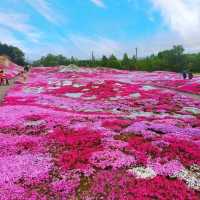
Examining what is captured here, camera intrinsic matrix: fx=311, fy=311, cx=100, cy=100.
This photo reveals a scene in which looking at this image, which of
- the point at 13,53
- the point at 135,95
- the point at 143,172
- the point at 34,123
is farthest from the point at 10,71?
the point at 143,172

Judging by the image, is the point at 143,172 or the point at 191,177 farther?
the point at 143,172

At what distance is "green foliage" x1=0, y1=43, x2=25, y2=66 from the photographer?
175250mm

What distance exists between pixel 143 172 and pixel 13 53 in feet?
573

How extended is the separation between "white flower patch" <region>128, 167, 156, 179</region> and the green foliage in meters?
170

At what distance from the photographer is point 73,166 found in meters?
13.3

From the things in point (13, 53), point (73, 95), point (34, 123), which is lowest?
point (73, 95)

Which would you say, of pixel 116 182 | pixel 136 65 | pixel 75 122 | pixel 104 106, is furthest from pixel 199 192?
pixel 136 65

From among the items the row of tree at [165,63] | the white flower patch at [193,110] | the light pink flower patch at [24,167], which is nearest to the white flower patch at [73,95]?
the white flower patch at [193,110]

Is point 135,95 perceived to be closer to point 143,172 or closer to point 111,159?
point 111,159

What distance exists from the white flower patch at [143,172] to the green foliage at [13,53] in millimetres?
170110

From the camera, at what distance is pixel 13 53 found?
177125mm

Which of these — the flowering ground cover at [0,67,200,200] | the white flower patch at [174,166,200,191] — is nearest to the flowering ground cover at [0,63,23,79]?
the flowering ground cover at [0,67,200,200]

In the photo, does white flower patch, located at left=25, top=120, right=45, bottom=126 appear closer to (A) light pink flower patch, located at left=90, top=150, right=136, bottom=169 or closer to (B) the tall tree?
(A) light pink flower patch, located at left=90, top=150, right=136, bottom=169

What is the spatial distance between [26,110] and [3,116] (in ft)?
9.12
